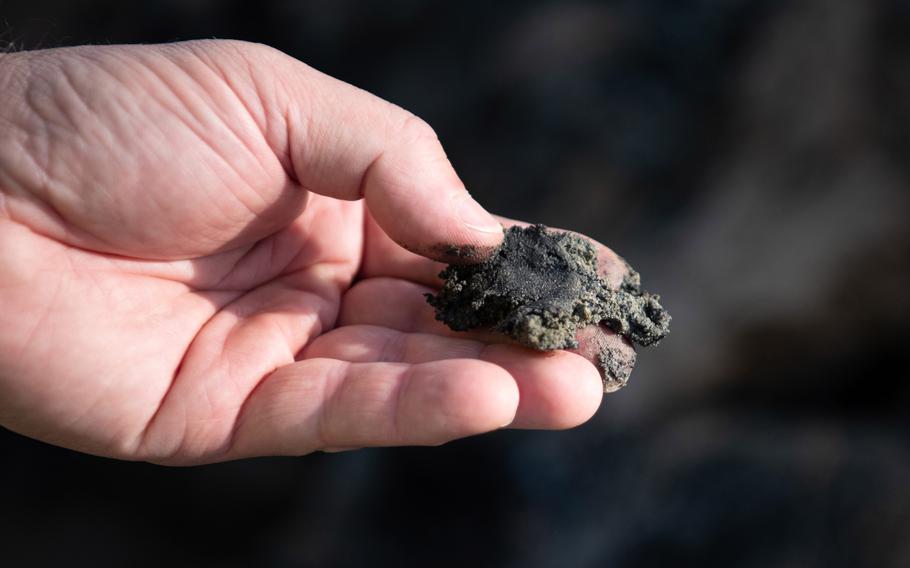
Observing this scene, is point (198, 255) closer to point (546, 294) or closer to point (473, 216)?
point (473, 216)

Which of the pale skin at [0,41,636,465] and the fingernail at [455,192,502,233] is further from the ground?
the fingernail at [455,192,502,233]

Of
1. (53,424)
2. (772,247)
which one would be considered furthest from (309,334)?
(772,247)

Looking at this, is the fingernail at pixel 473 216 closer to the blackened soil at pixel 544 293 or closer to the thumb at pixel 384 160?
the thumb at pixel 384 160

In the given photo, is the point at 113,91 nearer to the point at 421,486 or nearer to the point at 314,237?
the point at 314,237

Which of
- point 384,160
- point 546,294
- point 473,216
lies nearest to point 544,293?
point 546,294

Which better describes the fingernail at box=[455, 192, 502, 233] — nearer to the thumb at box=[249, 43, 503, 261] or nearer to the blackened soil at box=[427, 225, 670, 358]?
the thumb at box=[249, 43, 503, 261]

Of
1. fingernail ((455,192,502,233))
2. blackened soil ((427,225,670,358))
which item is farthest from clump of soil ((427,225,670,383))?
fingernail ((455,192,502,233))

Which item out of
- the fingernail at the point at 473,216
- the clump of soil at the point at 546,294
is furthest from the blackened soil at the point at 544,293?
the fingernail at the point at 473,216
